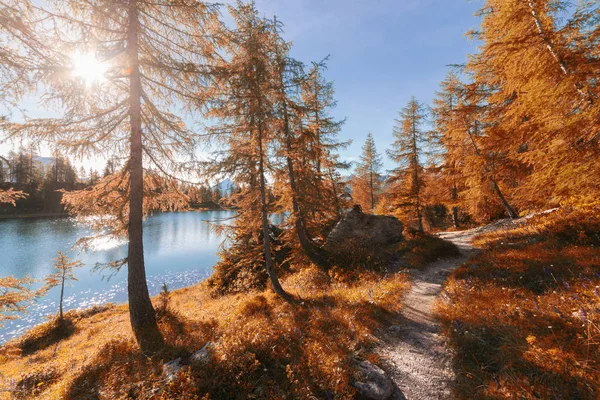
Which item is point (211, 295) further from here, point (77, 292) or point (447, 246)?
point (77, 292)

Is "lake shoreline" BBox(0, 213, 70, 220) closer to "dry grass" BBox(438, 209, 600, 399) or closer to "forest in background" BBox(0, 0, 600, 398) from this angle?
"forest in background" BBox(0, 0, 600, 398)

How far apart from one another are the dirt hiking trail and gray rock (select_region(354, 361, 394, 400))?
0.19 meters

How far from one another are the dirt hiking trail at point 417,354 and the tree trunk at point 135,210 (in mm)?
7271

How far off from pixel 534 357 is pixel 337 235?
11076 millimetres

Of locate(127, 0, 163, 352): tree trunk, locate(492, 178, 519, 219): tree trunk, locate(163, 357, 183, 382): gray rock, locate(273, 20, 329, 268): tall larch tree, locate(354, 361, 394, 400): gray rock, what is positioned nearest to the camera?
locate(354, 361, 394, 400): gray rock

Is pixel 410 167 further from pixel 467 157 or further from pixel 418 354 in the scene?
pixel 418 354

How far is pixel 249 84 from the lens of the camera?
8.81m

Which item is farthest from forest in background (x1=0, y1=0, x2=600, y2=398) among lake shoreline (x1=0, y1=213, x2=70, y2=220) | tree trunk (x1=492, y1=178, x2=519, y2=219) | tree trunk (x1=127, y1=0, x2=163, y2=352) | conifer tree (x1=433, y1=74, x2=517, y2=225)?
lake shoreline (x1=0, y1=213, x2=70, y2=220)

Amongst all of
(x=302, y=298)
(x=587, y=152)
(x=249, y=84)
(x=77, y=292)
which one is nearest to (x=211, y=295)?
(x=302, y=298)

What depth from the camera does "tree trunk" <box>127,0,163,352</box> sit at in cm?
781

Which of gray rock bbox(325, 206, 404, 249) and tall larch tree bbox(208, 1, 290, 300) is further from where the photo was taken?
gray rock bbox(325, 206, 404, 249)

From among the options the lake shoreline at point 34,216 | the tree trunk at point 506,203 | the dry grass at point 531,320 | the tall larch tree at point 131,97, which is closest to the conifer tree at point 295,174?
the tall larch tree at point 131,97

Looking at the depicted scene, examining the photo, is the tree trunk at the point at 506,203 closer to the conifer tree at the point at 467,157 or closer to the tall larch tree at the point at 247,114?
the conifer tree at the point at 467,157

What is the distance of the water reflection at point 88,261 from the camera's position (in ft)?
71.1
